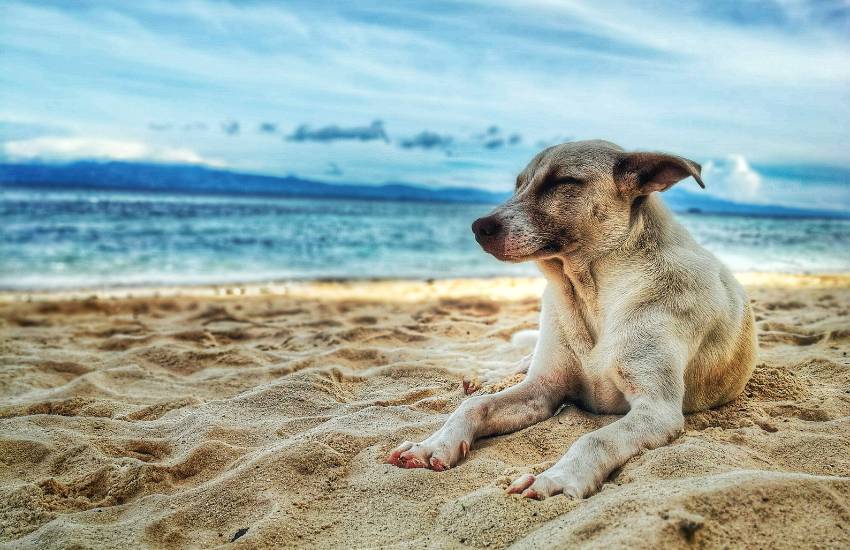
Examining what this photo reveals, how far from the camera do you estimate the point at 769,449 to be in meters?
3.27

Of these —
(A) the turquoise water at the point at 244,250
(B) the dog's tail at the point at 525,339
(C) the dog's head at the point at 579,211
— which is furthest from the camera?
(A) the turquoise water at the point at 244,250

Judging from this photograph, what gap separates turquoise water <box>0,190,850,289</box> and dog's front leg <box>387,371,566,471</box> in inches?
425

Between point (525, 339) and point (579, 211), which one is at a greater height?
point (579, 211)

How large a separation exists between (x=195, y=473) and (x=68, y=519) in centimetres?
66

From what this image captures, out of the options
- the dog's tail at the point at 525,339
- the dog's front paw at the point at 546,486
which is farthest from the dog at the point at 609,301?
the dog's tail at the point at 525,339

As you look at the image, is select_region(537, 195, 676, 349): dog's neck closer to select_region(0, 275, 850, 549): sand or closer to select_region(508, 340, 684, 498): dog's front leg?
select_region(508, 340, 684, 498): dog's front leg

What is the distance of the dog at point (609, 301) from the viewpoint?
340 centimetres

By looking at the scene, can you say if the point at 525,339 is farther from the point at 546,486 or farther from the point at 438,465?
the point at 546,486

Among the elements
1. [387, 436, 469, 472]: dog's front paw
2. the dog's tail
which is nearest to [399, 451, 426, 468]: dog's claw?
[387, 436, 469, 472]: dog's front paw

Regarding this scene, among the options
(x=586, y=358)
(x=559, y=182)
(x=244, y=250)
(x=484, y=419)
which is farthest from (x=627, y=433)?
(x=244, y=250)

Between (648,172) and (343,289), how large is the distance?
8.77 m

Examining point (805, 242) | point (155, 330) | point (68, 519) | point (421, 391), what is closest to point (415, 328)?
point (421, 391)

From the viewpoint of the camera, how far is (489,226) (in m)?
3.60

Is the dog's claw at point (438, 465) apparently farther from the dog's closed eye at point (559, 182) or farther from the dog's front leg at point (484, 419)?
the dog's closed eye at point (559, 182)
